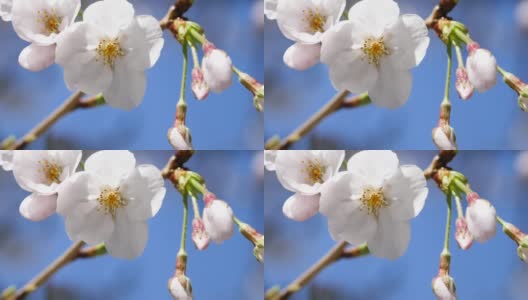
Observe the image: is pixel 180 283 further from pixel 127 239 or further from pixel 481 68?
pixel 481 68

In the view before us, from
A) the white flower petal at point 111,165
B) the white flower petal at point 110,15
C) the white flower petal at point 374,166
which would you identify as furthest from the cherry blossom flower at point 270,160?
the white flower petal at point 110,15

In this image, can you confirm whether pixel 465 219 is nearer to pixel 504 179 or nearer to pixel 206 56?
pixel 504 179

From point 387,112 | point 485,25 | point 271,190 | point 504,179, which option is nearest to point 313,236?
point 271,190

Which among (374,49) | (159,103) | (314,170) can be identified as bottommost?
(314,170)

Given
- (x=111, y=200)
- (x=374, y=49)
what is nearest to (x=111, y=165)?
(x=111, y=200)

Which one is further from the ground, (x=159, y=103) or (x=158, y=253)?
(x=159, y=103)

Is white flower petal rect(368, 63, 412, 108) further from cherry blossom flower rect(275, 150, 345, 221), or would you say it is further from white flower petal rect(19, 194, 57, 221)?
white flower petal rect(19, 194, 57, 221)

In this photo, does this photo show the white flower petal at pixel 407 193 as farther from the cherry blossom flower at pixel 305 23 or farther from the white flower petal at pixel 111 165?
the white flower petal at pixel 111 165
